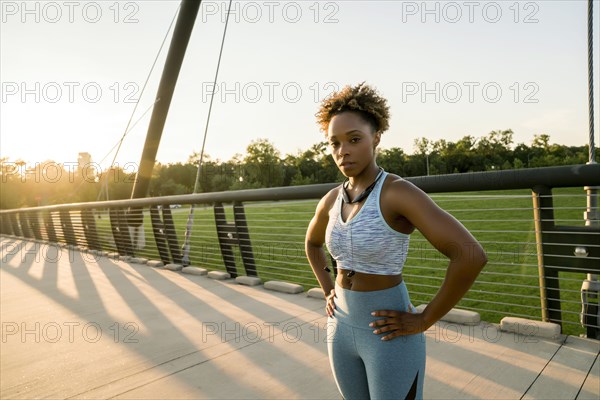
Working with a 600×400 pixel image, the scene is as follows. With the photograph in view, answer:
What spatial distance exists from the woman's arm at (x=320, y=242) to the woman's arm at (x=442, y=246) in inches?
18.1

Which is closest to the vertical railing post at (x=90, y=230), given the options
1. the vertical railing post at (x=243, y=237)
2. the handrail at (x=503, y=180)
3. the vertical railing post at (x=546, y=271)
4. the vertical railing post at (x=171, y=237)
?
the vertical railing post at (x=171, y=237)

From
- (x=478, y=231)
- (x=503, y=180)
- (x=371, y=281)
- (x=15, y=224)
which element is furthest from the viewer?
(x=15, y=224)

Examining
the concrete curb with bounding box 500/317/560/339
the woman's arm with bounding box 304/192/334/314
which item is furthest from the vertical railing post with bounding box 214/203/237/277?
the woman's arm with bounding box 304/192/334/314

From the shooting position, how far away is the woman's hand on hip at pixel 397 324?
4.04 feet

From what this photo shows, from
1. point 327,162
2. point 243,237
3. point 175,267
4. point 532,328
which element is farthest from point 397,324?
point 327,162

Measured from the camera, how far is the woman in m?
1.22

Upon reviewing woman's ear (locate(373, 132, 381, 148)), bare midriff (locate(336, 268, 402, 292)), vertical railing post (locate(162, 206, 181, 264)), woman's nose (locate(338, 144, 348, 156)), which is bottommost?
vertical railing post (locate(162, 206, 181, 264))

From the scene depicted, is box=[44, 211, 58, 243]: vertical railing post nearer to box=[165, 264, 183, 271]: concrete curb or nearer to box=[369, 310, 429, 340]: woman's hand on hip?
box=[165, 264, 183, 271]: concrete curb

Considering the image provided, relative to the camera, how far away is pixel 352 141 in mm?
1381

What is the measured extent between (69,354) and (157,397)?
3.64 ft

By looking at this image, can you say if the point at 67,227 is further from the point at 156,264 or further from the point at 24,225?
the point at 24,225

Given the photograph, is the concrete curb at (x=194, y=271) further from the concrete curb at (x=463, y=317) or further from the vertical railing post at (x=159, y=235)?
the concrete curb at (x=463, y=317)

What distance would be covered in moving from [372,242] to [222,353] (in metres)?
1.96

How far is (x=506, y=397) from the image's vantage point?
80.9 inches
